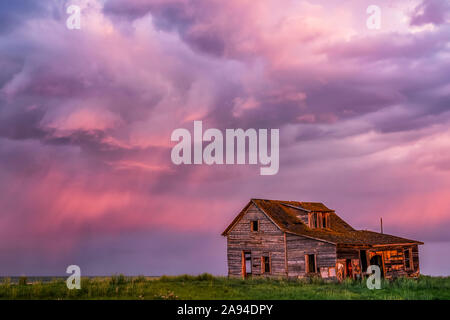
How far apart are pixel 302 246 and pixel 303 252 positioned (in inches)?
17.9

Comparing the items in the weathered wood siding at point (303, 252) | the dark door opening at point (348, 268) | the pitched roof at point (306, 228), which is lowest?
the dark door opening at point (348, 268)

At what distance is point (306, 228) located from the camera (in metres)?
45.9

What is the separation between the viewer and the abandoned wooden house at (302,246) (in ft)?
135

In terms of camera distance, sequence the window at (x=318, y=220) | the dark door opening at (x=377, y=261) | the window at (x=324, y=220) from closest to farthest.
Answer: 1. the dark door opening at (x=377, y=261)
2. the window at (x=318, y=220)
3. the window at (x=324, y=220)

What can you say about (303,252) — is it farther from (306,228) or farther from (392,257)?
(392,257)

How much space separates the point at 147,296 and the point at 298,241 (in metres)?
17.9

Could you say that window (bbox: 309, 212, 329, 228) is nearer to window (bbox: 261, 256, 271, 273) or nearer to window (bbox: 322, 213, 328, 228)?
window (bbox: 322, 213, 328, 228)

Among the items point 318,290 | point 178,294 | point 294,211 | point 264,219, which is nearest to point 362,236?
point 294,211

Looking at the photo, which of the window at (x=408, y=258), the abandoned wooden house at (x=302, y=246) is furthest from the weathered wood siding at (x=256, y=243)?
the window at (x=408, y=258)

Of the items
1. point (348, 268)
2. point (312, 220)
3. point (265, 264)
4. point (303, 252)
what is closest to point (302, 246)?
point (303, 252)

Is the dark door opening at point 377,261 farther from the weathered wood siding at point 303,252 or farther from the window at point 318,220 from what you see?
the weathered wood siding at point 303,252

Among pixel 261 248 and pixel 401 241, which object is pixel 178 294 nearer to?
pixel 261 248

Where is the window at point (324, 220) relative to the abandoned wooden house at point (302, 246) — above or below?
above

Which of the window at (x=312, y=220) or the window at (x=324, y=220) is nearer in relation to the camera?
the window at (x=312, y=220)
